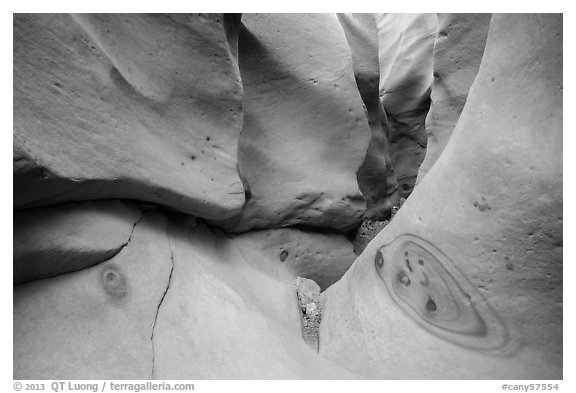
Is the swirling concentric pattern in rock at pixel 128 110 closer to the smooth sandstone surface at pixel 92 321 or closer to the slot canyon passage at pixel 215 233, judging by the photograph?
the slot canyon passage at pixel 215 233

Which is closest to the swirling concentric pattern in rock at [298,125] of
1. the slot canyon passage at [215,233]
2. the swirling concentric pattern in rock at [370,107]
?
the slot canyon passage at [215,233]

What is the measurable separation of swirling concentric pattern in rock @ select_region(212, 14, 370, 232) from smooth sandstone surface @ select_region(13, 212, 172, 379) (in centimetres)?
77

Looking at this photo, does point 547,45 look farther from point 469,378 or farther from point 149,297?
point 149,297

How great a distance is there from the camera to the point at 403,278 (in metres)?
1.42

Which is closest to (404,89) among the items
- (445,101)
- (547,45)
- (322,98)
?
(445,101)

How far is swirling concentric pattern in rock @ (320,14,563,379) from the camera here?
1.12m

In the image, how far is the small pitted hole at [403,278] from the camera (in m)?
1.41

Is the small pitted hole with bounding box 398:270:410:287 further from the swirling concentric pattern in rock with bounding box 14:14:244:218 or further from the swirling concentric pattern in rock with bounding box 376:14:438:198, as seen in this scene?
the swirling concentric pattern in rock with bounding box 376:14:438:198

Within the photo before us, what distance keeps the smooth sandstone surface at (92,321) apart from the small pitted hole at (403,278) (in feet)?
2.51

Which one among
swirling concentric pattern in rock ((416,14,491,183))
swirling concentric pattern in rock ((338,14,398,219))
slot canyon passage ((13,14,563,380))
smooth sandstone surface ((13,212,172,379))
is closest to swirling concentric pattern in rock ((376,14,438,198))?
swirling concentric pattern in rock ((338,14,398,219))

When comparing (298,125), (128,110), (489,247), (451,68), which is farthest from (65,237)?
(451,68)

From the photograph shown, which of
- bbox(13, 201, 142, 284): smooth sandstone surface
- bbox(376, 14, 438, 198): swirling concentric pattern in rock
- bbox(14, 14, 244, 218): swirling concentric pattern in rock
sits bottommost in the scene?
bbox(376, 14, 438, 198): swirling concentric pattern in rock

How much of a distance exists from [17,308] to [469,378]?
1.23m

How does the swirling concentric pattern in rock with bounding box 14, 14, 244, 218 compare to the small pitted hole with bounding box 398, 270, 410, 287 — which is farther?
the small pitted hole with bounding box 398, 270, 410, 287
